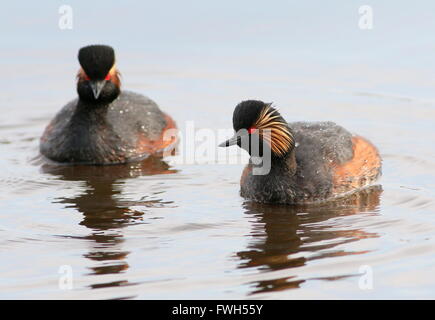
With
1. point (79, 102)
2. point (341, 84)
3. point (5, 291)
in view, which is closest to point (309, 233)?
point (5, 291)

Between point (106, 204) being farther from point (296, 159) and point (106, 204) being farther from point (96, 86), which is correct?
point (96, 86)

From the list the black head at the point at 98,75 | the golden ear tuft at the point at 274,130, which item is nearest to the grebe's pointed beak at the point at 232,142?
the golden ear tuft at the point at 274,130

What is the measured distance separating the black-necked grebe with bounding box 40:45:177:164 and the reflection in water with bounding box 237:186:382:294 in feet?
11.4

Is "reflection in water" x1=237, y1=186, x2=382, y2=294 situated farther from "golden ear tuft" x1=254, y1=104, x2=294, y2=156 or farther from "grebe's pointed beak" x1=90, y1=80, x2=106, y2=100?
"grebe's pointed beak" x1=90, y1=80, x2=106, y2=100

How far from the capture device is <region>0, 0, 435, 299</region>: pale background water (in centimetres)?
1137

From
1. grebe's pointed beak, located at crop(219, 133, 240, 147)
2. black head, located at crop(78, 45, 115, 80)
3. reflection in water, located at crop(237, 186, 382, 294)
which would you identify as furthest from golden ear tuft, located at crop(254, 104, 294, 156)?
black head, located at crop(78, 45, 115, 80)

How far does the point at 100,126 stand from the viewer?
677 inches

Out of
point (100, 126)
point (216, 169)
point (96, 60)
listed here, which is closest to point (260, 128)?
point (216, 169)

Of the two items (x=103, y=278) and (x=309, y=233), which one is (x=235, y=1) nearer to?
(x=309, y=233)

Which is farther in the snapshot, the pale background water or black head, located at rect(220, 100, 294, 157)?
black head, located at rect(220, 100, 294, 157)

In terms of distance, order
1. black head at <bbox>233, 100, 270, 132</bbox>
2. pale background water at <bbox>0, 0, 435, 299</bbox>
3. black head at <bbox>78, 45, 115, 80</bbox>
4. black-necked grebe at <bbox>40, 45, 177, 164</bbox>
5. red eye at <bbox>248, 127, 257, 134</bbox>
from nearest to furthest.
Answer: pale background water at <bbox>0, 0, 435, 299</bbox>, black head at <bbox>233, 100, 270, 132</bbox>, red eye at <bbox>248, 127, 257, 134</bbox>, black head at <bbox>78, 45, 115, 80</bbox>, black-necked grebe at <bbox>40, 45, 177, 164</bbox>

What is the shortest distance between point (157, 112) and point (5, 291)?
768 cm

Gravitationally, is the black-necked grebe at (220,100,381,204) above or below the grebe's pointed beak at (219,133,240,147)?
below

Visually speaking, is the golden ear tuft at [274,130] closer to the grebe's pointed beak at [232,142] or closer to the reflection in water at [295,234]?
the grebe's pointed beak at [232,142]
